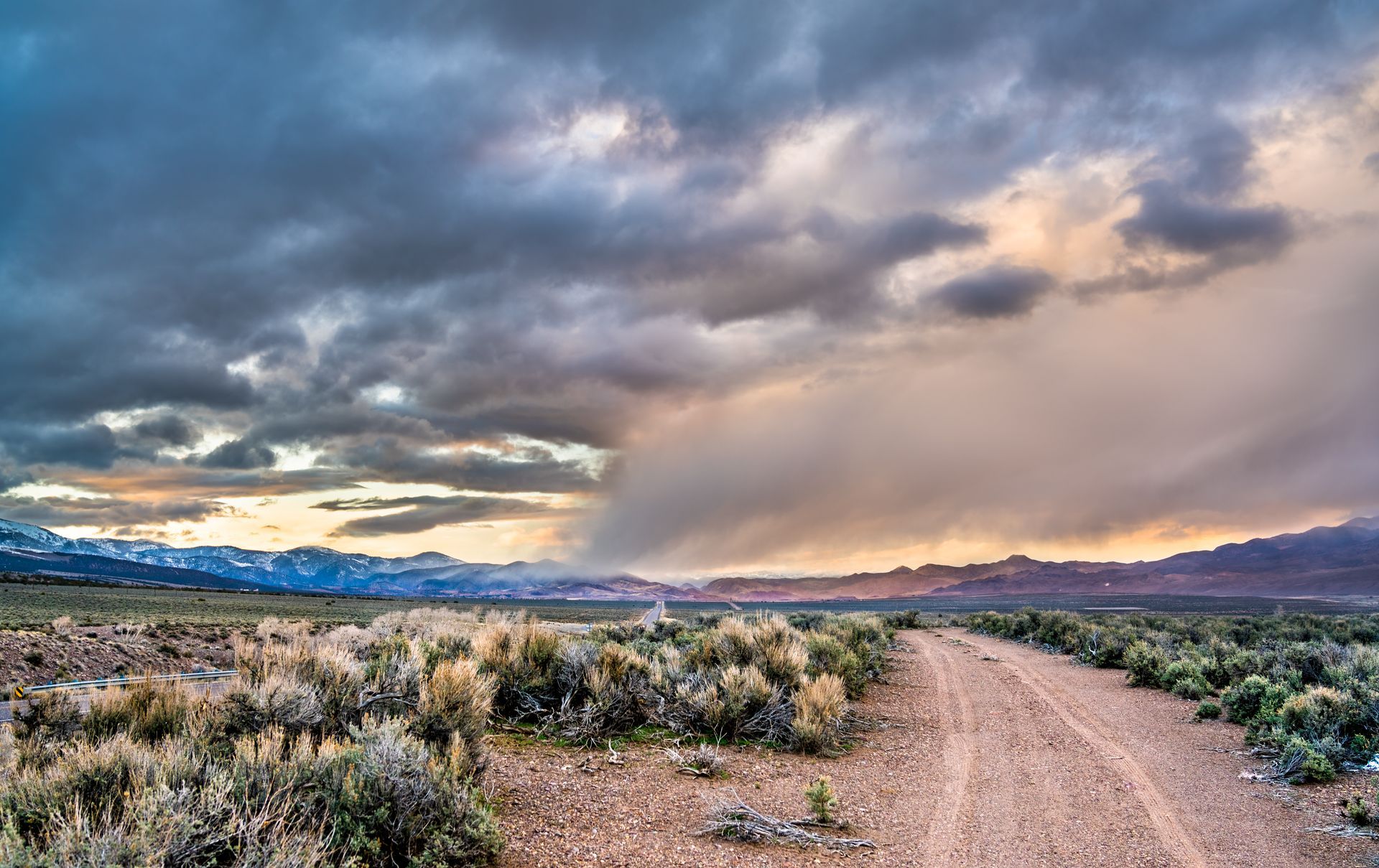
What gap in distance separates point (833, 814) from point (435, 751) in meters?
4.31

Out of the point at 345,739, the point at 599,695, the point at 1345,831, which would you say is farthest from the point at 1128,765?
the point at 345,739

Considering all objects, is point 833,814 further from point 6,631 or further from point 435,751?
point 6,631

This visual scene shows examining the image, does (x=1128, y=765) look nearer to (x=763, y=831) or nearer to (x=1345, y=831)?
(x=1345, y=831)

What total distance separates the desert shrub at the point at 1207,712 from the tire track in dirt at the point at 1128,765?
181 cm

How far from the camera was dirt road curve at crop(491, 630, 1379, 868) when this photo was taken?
7.04 metres

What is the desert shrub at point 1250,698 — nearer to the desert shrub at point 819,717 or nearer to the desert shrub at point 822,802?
the desert shrub at point 819,717

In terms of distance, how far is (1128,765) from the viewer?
10.5m

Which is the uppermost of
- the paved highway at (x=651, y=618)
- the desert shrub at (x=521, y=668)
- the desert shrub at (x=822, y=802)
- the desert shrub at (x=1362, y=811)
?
the desert shrub at (x=521, y=668)

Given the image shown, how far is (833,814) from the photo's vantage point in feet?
26.2

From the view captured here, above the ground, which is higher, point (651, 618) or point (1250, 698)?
point (1250, 698)

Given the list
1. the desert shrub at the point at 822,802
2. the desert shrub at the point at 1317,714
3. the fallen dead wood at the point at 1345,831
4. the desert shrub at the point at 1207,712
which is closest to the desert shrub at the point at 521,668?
the desert shrub at the point at 822,802

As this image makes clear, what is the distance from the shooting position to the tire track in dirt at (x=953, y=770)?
24.0 feet

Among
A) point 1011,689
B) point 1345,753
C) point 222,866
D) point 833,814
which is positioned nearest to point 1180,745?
point 1345,753

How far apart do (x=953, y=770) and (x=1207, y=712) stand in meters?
6.90
